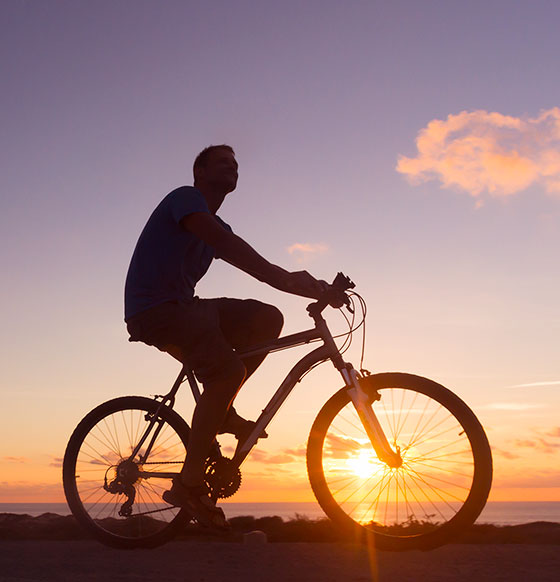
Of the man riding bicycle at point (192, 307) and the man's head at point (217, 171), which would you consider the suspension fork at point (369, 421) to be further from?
the man's head at point (217, 171)

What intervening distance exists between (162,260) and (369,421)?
72.1 inches

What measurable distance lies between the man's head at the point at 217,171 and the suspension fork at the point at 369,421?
1616mm

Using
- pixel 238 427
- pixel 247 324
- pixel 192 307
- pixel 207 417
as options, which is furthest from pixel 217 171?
pixel 238 427

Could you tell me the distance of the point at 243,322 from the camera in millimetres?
4840

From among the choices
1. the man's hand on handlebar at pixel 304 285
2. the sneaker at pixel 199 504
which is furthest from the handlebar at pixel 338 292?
the sneaker at pixel 199 504

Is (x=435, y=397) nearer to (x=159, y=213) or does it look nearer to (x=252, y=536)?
(x=252, y=536)

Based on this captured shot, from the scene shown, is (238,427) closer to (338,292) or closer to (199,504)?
(199,504)

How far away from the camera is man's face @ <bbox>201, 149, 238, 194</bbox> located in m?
4.74

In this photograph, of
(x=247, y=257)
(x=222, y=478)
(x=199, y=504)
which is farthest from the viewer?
(x=222, y=478)

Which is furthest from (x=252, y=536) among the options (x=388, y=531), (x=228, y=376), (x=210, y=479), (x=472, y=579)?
(x=472, y=579)

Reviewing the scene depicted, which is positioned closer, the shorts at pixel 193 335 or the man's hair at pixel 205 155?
the shorts at pixel 193 335

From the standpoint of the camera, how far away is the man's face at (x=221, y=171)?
15.5 ft

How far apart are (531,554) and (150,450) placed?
2977 mm

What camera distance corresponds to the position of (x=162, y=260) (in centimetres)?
451
